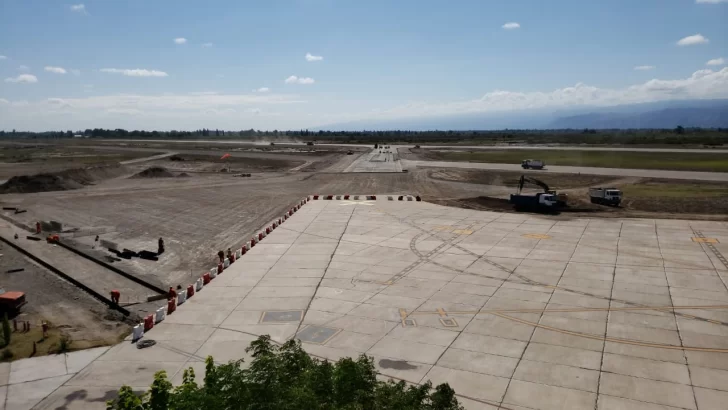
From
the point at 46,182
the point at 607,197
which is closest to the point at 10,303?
the point at 607,197

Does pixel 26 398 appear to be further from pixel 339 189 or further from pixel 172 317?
pixel 339 189

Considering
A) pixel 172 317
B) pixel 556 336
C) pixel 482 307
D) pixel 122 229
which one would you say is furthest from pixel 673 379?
pixel 122 229

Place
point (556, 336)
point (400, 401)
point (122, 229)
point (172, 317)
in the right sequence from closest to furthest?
point (400, 401), point (556, 336), point (172, 317), point (122, 229)

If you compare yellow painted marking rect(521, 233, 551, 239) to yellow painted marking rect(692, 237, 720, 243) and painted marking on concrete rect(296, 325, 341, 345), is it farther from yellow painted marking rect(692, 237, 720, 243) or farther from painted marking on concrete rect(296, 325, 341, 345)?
painted marking on concrete rect(296, 325, 341, 345)

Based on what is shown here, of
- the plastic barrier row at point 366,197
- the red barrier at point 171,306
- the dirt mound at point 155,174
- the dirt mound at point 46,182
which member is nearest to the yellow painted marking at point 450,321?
the red barrier at point 171,306

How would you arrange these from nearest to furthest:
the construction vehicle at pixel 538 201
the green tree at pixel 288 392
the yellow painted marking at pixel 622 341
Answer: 1. the green tree at pixel 288 392
2. the yellow painted marking at pixel 622 341
3. the construction vehicle at pixel 538 201

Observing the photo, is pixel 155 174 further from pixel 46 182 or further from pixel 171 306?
pixel 171 306

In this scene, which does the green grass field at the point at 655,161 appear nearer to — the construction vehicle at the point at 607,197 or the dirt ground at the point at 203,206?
the dirt ground at the point at 203,206
